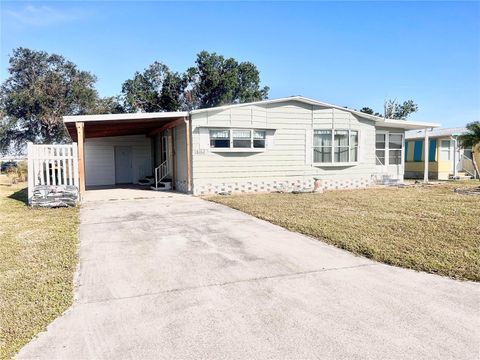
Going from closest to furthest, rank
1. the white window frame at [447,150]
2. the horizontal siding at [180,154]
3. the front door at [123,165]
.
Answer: the horizontal siding at [180,154], the front door at [123,165], the white window frame at [447,150]

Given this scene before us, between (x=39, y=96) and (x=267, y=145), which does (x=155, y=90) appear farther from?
(x=267, y=145)

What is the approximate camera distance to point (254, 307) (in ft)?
10.4

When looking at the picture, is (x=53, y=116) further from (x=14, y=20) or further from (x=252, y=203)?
(x=252, y=203)

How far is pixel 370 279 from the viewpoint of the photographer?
3.89 metres

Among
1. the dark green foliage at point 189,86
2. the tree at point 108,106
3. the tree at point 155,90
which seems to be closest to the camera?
the tree at point 108,106

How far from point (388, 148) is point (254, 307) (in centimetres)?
Result: 1546

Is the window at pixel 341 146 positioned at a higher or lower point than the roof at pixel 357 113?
lower

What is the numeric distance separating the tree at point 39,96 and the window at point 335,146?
82.2 feet

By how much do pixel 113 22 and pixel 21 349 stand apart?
13.7m

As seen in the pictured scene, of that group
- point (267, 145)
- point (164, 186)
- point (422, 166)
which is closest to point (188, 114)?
point (267, 145)

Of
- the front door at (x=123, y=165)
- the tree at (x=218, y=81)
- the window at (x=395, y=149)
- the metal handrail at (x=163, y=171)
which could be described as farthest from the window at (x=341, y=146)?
the tree at (x=218, y=81)

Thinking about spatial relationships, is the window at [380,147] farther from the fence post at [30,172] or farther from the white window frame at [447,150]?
the fence post at [30,172]

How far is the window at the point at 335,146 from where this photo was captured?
13.9 meters

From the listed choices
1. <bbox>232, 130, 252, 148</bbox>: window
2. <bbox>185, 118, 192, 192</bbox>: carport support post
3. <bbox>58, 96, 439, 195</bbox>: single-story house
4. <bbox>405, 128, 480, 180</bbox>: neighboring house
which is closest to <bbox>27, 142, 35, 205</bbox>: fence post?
<bbox>58, 96, 439, 195</bbox>: single-story house
